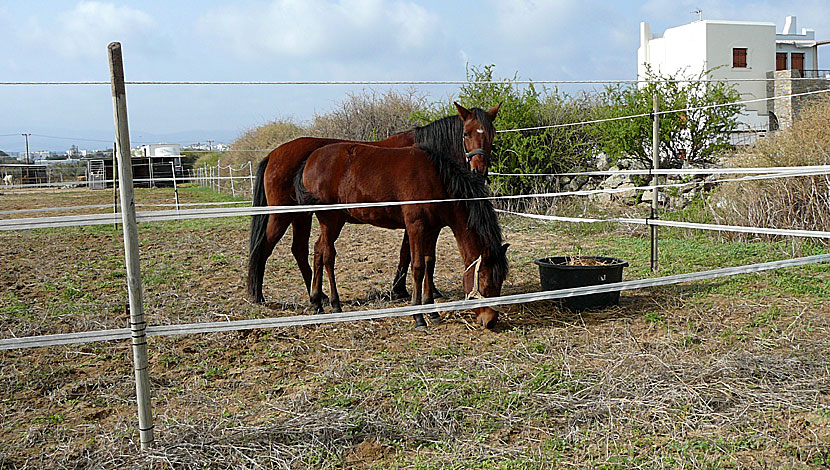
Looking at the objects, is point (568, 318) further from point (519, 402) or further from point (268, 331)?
point (268, 331)

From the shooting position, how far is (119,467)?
2.44 m

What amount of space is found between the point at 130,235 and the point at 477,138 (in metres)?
2.90

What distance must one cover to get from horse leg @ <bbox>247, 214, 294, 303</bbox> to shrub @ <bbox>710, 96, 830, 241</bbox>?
5596mm

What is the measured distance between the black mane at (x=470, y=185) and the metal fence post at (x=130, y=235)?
2398 mm

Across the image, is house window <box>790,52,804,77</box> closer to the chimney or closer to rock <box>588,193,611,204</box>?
the chimney

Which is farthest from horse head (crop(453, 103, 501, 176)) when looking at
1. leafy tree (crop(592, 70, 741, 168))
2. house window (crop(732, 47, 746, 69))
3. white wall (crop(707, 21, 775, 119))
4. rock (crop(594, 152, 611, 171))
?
house window (crop(732, 47, 746, 69))

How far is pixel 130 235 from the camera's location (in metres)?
2.46

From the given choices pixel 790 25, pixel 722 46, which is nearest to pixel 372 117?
pixel 722 46

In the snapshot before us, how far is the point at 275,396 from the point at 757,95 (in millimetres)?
30217

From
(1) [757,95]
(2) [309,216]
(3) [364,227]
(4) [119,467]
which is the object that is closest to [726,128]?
(3) [364,227]

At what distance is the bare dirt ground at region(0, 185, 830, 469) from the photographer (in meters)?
2.55

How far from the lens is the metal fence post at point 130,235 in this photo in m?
2.44

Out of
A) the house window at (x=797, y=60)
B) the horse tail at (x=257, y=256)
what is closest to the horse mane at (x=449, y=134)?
the horse tail at (x=257, y=256)

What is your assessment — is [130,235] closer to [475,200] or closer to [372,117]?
[475,200]
